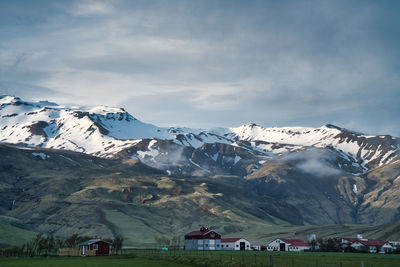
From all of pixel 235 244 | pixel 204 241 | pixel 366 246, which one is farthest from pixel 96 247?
pixel 366 246

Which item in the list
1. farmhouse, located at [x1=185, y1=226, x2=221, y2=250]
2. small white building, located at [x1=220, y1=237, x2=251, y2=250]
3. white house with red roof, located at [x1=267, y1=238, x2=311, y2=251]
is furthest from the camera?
white house with red roof, located at [x1=267, y1=238, x2=311, y2=251]

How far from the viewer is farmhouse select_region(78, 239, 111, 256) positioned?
422 feet

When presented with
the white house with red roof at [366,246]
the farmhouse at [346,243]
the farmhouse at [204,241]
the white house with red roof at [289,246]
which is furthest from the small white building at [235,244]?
the white house with red roof at [366,246]

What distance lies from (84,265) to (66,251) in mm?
50227

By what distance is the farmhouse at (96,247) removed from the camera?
128637 millimetres

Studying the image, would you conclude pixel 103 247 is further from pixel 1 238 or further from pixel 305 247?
pixel 1 238

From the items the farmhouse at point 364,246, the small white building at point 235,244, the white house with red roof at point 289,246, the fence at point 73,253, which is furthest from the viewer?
the white house with red roof at point 289,246

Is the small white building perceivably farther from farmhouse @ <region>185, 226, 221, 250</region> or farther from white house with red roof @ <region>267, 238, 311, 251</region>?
white house with red roof @ <region>267, 238, 311, 251</region>

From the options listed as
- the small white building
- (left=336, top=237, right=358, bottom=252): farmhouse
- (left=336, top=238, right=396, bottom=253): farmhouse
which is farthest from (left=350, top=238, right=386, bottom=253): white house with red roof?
the small white building

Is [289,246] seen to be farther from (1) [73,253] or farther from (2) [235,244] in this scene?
(1) [73,253]

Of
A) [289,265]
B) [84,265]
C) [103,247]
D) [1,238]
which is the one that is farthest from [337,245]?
[1,238]

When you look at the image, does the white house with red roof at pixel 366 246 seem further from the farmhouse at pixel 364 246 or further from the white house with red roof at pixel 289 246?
the white house with red roof at pixel 289 246

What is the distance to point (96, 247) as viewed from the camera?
12938 centimetres

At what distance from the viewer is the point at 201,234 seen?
171m
